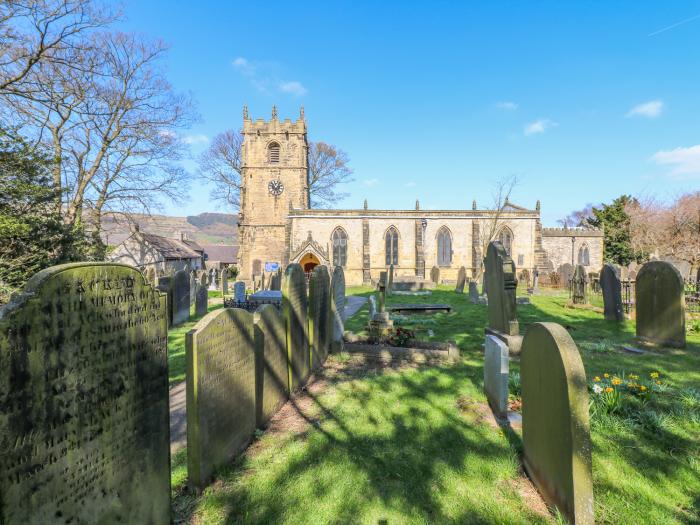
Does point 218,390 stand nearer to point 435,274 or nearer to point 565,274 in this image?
point 435,274

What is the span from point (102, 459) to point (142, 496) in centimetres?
50

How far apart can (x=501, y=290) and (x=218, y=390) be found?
18.4 ft

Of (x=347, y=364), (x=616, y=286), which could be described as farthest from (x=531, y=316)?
(x=347, y=364)

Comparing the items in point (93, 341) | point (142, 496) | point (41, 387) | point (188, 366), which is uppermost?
point (93, 341)

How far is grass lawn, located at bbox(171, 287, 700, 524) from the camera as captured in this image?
9.21 feet

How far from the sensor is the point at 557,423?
2.68 meters

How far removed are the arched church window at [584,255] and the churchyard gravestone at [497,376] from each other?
3245 centimetres

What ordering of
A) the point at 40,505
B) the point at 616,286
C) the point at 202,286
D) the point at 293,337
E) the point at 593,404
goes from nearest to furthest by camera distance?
the point at 40,505 → the point at 593,404 → the point at 293,337 → the point at 616,286 → the point at 202,286

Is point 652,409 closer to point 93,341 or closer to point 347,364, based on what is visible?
point 347,364

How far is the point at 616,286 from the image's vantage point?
408 inches

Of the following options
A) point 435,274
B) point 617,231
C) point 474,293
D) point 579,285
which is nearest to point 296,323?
point 474,293

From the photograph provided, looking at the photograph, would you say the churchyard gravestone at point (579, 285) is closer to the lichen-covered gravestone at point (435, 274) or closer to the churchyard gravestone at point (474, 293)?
the churchyard gravestone at point (474, 293)

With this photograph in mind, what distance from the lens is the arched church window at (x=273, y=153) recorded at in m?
31.9

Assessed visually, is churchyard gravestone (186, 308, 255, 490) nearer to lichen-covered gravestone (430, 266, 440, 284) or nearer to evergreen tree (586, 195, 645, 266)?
lichen-covered gravestone (430, 266, 440, 284)
